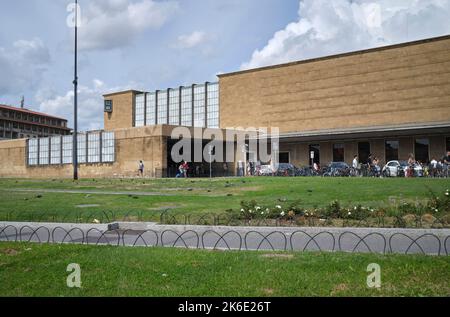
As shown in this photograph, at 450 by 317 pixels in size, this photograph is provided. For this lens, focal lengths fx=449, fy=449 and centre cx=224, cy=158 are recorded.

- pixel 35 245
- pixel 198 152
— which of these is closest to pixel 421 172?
pixel 198 152

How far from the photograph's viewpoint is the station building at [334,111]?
1804 inches

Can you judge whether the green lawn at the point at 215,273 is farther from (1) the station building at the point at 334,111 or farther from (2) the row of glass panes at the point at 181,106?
(2) the row of glass panes at the point at 181,106

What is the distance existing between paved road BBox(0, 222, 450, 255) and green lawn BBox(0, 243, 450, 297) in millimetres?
1026

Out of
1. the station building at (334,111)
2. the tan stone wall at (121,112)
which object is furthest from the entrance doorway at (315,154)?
the tan stone wall at (121,112)

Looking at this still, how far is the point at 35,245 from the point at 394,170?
3393 cm

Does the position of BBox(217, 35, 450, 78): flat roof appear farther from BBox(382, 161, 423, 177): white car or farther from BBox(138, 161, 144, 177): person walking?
BBox(138, 161, 144, 177): person walking

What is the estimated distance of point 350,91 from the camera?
51438mm

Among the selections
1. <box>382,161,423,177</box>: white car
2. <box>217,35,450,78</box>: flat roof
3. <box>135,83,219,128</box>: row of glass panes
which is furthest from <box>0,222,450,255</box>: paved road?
<box>135,83,219,128</box>: row of glass panes

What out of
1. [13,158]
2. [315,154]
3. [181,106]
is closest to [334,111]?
[315,154]

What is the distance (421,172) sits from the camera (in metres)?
35.6

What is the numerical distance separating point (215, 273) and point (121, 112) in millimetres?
73273

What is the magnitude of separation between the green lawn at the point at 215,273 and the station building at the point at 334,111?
37655 millimetres

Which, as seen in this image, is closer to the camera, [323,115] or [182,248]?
[182,248]
